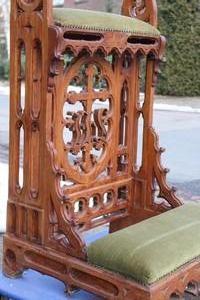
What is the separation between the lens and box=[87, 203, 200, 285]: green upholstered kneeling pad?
221cm

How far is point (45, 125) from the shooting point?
8.00 feet

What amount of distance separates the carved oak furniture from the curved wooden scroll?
0.09 m

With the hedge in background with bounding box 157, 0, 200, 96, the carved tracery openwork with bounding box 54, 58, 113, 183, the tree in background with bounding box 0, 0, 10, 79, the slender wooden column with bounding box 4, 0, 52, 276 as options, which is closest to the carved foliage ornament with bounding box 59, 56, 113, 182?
the carved tracery openwork with bounding box 54, 58, 113, 183

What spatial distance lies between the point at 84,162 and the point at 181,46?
560 inches

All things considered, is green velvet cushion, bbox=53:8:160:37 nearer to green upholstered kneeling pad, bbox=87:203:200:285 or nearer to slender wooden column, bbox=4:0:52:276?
slender wooden column, bbox=4:0:52:276

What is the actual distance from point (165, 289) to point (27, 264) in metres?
0.67

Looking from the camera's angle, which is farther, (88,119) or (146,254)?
(88,119)

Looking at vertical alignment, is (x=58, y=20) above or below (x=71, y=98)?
above

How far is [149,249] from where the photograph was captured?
2.26 m

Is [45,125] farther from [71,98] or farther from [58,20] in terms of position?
[58,20]

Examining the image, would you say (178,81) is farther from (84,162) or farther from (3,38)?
(84,162)

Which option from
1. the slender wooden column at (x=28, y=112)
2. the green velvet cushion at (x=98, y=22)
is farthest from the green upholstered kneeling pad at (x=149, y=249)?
the green velvet cushion at (x=98, y=22)

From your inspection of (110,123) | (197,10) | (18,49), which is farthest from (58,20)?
(197,10)

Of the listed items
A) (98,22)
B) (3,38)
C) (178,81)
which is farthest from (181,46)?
(98,22)
